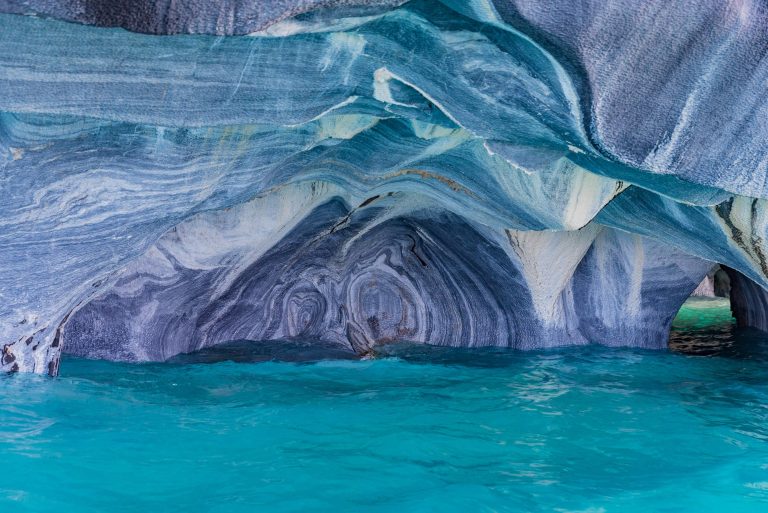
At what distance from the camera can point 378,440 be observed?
3.71 meters

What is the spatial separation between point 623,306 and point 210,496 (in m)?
5.27

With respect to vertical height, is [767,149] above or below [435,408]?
above

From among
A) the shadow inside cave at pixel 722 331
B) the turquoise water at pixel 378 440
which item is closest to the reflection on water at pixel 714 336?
the shadow inside cave at pixel 722 331

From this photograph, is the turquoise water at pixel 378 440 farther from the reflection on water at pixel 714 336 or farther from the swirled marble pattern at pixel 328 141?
the reflection on water at pixel 714 336

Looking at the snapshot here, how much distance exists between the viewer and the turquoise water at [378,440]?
2961 mm

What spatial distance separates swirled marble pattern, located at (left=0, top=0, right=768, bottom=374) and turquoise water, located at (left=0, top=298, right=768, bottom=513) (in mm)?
846

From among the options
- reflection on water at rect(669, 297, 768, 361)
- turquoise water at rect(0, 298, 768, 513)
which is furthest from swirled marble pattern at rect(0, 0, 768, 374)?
reflection on water at rect(669, 297, 768, 361)

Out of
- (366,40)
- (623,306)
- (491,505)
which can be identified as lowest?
(491,505)

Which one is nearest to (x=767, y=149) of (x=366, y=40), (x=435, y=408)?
(x=366, y=40)

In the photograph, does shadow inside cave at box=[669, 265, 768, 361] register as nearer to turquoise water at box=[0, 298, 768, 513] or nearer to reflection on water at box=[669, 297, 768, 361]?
reflection on water at box=[669, 297, 768, 361]

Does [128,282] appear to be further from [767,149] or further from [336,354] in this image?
[767,149]

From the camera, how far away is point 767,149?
3514 millimetres

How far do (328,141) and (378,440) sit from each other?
1873 mm

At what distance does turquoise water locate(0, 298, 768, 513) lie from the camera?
9.71ft
